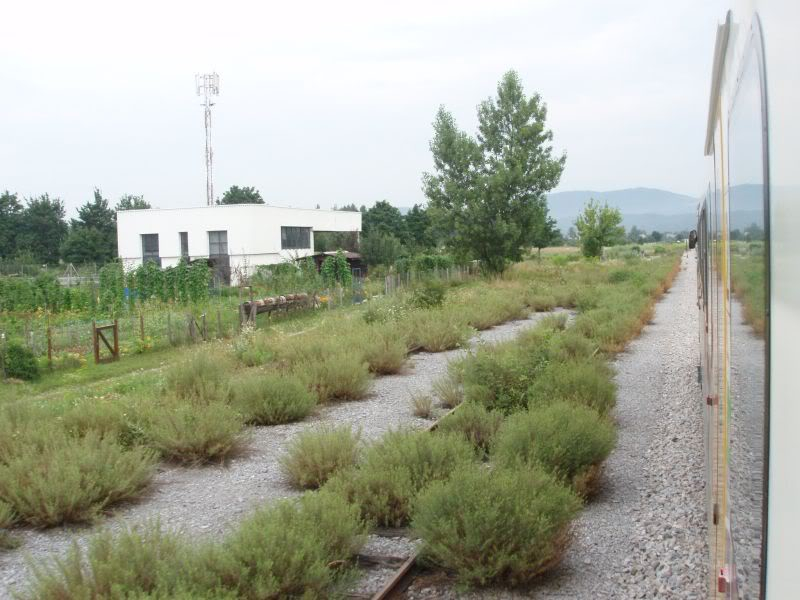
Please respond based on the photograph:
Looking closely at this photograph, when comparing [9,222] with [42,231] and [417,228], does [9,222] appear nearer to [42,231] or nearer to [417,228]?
[42,231]

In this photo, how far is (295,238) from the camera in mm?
61344

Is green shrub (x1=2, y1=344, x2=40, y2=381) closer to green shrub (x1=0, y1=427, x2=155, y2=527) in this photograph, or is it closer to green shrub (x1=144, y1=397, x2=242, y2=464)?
green shrub (x1=144, y1=397, x2=242, y2=464)

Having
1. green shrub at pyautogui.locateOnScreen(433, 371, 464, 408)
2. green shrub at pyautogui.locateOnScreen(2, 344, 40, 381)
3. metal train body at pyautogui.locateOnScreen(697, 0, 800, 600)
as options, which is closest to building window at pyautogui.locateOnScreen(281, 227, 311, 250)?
green shrub at pyautogui.locateOnScreen(2, 344, 40, 381)

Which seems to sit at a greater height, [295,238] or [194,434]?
[295,238]

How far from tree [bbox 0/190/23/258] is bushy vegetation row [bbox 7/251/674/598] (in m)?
70.7

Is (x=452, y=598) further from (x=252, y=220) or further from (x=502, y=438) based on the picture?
(x=252, y=220)

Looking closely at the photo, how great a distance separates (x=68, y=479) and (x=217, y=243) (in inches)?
2021

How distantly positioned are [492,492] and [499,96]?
4016 cm

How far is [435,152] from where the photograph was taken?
144ft

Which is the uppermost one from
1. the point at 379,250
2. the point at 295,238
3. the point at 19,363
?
the point at 295,238

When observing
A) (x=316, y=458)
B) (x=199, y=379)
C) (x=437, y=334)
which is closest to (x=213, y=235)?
(x=437, y=334)

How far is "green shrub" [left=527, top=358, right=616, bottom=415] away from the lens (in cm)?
1006

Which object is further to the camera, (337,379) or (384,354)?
(384,354)

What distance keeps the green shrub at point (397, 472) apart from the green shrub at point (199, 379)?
4363mm
